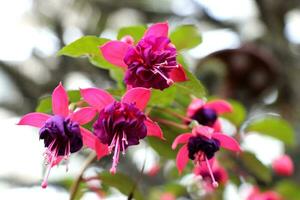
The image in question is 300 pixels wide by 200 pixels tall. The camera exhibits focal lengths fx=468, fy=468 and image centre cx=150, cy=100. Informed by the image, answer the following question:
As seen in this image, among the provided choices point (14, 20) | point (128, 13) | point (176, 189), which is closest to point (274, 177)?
point (176, 189)

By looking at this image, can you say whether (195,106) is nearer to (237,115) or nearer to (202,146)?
(202,146)

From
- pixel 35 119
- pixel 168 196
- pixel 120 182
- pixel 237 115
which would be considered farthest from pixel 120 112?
pixel 168 196

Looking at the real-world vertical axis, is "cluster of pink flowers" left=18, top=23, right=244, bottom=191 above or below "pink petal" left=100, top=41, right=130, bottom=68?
below

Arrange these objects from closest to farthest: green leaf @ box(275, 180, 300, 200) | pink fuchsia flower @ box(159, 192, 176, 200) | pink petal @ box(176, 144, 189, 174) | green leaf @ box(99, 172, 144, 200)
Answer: pink petal @ box(176, 144, 189, 174), green leaf @ box(99, 172, 144, 200), pink fuchsia flower @ box(159, 192, 176, 200), green leaf @ box(275, 180, 300, 200)

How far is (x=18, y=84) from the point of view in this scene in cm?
208

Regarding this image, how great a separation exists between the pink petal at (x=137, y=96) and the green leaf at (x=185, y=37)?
21cm

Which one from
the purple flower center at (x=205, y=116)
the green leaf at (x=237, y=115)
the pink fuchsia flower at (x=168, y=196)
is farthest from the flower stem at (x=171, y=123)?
the pink fuchsia flower at (x=168, y=196)

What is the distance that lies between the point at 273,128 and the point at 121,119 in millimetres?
589

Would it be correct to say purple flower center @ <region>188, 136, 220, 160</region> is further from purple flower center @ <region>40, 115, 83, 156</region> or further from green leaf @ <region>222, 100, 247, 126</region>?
green leaf @ <region>222, 100, 247, 126</region>

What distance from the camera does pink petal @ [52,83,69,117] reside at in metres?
0.57

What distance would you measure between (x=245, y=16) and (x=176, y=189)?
1.91 m

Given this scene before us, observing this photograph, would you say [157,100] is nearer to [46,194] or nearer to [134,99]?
[134,99]

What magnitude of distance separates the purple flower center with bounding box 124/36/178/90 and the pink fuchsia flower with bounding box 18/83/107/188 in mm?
68

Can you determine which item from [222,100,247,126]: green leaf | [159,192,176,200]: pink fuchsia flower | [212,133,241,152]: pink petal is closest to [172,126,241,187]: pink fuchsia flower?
[212,133,241,152]: pink petal
